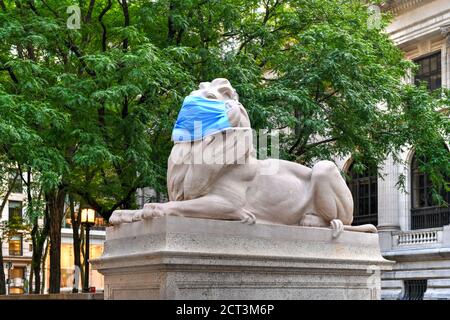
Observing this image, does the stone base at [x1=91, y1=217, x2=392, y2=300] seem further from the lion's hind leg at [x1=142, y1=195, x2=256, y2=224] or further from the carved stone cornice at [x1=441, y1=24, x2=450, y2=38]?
the carved stone cornice at [x1=441, y1=24, x2=450, y2=38]

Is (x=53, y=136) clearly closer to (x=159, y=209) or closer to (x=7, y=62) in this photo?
(x=7, y=62)

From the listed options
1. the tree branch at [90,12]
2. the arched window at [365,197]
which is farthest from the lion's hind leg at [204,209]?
the arched window at [365,197]

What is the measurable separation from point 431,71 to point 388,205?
7.43m

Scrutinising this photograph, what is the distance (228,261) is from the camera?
32.3ft

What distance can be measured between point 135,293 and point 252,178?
2040 millimetres

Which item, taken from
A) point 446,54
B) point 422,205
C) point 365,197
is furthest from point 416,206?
point 446,54

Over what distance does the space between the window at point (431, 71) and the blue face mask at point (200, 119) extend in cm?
3252

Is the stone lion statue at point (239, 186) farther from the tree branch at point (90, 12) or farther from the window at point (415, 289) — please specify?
the window at point (415, 289)

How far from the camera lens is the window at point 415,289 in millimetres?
41422

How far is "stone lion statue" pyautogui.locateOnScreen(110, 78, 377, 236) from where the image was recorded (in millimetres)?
10094

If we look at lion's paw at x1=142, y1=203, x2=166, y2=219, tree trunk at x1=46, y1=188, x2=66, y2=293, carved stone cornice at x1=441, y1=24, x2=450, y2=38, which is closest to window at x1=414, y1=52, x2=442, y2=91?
carved stone cornice at x1=441, y1=24, x2=450, y2=38

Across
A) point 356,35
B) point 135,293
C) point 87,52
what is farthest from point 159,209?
point 356,35

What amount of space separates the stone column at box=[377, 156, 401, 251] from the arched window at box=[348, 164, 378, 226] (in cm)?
91

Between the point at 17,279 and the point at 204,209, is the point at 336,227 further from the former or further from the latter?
the point at 17,279
